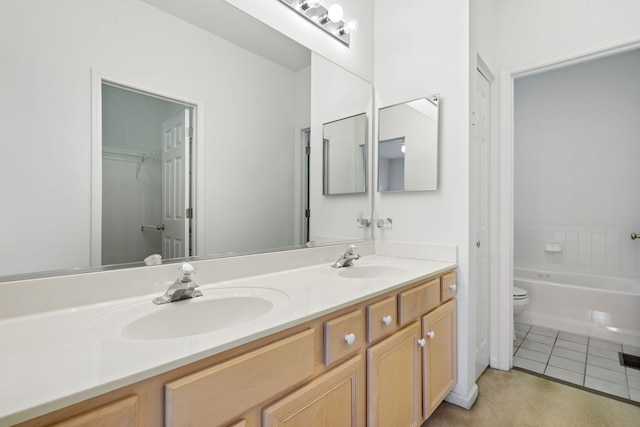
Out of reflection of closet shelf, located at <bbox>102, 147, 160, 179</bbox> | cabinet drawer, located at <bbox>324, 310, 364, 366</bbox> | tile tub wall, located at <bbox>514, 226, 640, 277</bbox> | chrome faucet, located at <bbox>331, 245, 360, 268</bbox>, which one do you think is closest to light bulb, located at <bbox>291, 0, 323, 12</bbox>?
reflection of closet shelf, located at <bbox>102, 147, 160, 179</bbox>

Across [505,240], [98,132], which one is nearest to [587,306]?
[505,240]

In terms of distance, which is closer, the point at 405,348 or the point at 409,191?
the point at 405,348

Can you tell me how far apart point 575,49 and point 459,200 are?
128cm

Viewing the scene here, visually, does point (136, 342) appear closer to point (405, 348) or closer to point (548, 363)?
point (405, 348)

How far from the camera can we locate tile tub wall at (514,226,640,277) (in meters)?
2.92

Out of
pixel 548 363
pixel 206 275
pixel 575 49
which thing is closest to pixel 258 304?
pixel 206 275

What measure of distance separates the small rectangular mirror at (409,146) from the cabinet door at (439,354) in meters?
0.72

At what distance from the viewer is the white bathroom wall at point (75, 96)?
84 centimetres

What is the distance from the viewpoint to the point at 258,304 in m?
1.05

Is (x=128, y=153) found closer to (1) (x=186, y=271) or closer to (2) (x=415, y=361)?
(1) (x=186, y=271)

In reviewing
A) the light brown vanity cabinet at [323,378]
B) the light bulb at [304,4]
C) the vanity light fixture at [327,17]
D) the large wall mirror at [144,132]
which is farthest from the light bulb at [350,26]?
the light brown vanity cabinet at [323,378]

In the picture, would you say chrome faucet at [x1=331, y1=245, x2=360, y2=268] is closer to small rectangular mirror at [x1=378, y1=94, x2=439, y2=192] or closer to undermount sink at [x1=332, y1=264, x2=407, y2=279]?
undermount sink at [x1=332, y1=264, x2=407, y2=279]

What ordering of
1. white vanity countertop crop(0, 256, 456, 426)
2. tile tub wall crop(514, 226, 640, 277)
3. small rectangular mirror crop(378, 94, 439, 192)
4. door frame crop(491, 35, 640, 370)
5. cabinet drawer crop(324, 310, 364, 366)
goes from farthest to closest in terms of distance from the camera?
1. tile tub wall crop(514, 226, 640, 277)
2. door frame crop(491, 35, 640, 370)
3. small rectangular mirror crop(378, 94, 439, 192)
4. cabinet drawer crop(324, 310, 364, 366)
5. white vanity countertop crop(0, 256, 456, 426)

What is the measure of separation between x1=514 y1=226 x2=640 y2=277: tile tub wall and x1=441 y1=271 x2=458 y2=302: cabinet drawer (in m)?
2.33
